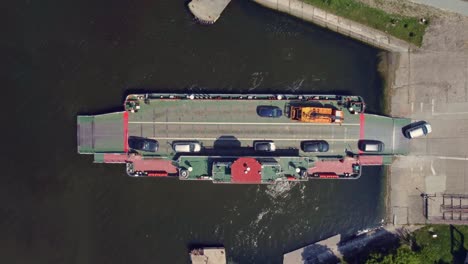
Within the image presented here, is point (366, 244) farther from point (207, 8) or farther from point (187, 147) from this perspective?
point (207, 8)

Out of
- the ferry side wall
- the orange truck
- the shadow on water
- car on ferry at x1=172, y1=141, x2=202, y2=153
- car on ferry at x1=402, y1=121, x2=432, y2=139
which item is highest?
the ferry side wall

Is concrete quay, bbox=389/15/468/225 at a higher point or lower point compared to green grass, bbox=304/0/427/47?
lower

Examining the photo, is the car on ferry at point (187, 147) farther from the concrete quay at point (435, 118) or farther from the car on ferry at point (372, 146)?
the concrete quay at point (435, 118)

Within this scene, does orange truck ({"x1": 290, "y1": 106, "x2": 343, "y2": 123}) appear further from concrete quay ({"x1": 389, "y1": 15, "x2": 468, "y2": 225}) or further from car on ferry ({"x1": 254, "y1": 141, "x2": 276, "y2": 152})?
concrete quay ({"x1": 389, "y1": 15, "x2": 468, "y2": 225})

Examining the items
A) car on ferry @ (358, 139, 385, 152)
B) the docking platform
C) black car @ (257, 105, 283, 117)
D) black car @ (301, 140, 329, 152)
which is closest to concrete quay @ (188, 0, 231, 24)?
the docking platform

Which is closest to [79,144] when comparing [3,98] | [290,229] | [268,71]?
[3,98]
